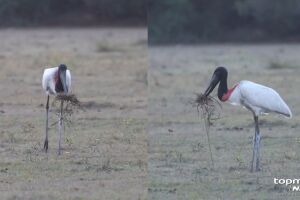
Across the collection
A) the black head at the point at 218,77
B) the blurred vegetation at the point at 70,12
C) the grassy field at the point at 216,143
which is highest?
the blurred vegetation at the point at 70,12

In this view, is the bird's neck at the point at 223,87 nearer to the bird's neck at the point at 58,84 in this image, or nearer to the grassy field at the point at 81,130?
the grassy field at the point at 81,130

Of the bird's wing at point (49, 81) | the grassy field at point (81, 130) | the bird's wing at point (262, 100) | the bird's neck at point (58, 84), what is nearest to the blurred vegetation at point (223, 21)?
the grassy field at point (81, 130)

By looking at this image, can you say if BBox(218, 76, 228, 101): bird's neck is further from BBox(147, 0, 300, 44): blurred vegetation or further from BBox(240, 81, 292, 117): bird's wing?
BBox(147, 0, 300, 44): blurred vegetation

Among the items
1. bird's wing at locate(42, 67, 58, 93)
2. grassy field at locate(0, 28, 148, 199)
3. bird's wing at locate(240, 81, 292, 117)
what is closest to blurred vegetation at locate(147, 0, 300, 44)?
grassy field at locate(0, 28, 148, 199)

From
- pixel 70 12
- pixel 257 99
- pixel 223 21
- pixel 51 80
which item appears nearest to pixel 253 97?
pixel 257 99

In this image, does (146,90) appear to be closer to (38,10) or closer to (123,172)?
(123,172)

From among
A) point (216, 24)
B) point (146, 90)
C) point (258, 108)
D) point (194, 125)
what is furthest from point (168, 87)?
point (216, 24)
